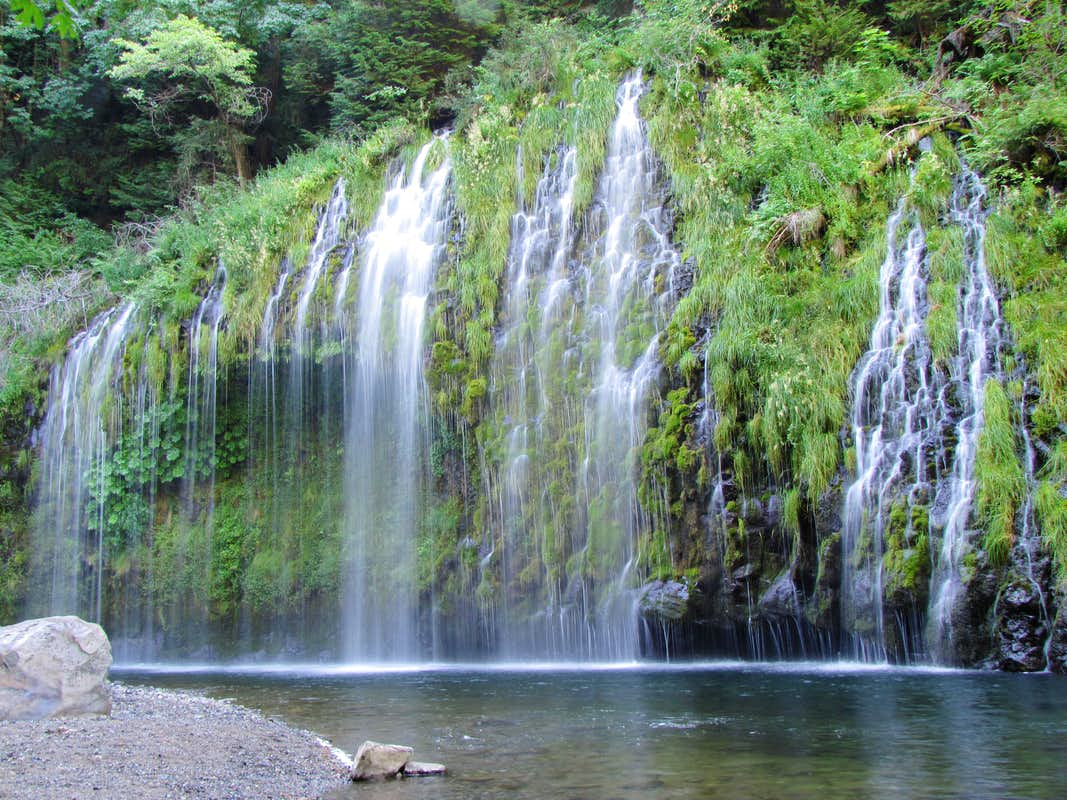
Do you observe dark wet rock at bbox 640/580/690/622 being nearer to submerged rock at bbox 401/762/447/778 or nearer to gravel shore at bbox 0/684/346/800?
gravel shore at bbox 0/684/346/800

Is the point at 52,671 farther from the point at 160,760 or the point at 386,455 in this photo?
the point at 386,455

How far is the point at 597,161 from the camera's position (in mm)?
14602

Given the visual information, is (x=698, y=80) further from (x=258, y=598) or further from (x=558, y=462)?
(x=258, y=598)

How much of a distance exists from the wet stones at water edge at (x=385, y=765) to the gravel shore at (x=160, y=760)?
0.44 feet

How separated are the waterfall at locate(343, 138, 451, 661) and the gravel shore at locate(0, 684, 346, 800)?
277 inches

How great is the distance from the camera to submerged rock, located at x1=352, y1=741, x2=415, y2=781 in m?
5.35

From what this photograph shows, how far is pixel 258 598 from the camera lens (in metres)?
15.4

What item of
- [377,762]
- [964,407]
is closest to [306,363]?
[964,407]

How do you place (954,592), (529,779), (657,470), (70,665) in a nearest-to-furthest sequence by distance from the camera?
(529,779), (70,665), (954,592), (657,470)

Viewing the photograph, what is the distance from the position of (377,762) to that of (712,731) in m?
2.48

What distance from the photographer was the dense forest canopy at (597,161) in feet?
35.2

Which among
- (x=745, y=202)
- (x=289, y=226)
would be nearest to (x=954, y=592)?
(x=745, y=202)

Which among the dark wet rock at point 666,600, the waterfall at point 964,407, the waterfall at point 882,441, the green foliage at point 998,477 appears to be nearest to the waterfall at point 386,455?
the dark wet rock at point 666,600

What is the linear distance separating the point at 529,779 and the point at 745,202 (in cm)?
997
